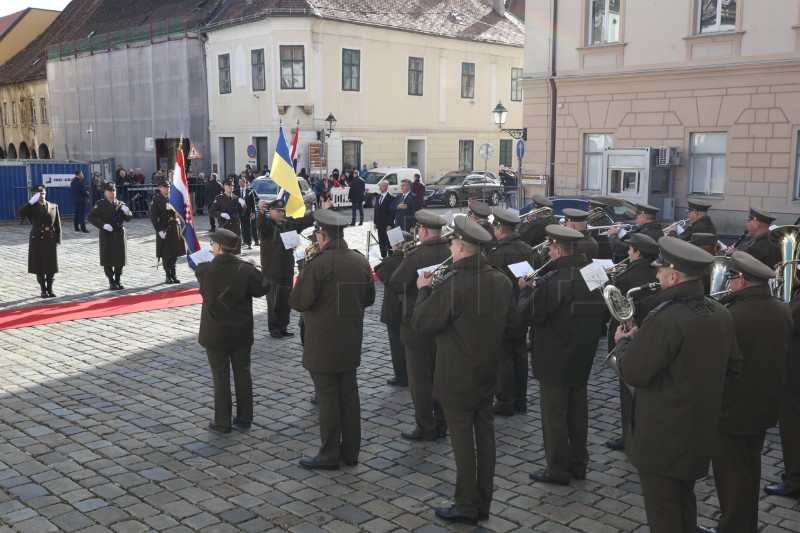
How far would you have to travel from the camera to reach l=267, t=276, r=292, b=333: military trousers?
1066cm

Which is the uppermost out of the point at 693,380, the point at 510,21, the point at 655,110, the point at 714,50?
the point at 510,21

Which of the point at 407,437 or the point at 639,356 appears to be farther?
the point at 407,437

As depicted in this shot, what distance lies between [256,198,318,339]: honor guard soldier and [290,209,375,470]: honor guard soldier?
402 centimetres

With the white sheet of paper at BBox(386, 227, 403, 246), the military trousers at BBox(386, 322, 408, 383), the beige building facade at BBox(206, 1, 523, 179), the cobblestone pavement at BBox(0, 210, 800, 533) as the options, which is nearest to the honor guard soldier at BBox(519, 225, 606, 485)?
the cobblestone pavement at BBox(0, 210, 800, 533)

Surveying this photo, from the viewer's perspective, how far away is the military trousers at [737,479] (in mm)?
5129

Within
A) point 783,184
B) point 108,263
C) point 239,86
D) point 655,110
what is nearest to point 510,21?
point 239,86

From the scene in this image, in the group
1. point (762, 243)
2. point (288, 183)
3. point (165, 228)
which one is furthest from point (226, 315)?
point (165, 228)

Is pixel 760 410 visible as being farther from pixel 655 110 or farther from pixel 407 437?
pixel 655 110

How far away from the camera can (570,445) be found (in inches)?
250

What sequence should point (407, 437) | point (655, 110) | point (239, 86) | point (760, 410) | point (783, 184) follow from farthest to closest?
point (239, 86), point (655, 110), point (783, 184), point (407, 437), point (760, 410)

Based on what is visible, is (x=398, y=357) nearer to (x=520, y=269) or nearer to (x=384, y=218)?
(x=520, y=269)

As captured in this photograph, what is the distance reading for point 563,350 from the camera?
6129 mm

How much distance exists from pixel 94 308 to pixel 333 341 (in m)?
7.60

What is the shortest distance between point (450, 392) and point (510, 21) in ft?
129
